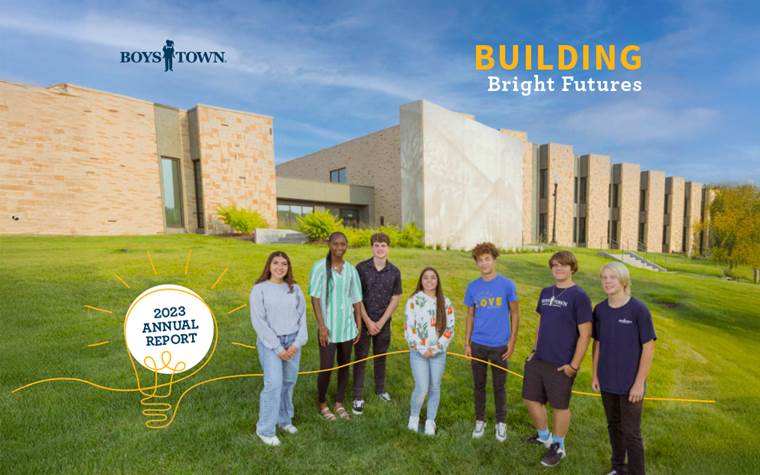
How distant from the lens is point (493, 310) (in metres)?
3.37

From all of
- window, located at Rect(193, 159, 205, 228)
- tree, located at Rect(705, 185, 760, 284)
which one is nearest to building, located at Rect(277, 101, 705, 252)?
tree, located at Rect(705, 185, 760, 284)

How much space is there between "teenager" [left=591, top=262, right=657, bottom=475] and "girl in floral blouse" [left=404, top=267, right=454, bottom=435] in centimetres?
126

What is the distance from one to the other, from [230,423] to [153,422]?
2.50 ft

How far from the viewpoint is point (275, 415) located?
3301 millimetres

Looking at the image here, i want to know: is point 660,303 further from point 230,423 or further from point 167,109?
point 167,109

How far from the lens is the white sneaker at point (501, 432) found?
3.48 metres

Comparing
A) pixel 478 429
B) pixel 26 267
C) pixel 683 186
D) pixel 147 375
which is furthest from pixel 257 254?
pixel 683 186

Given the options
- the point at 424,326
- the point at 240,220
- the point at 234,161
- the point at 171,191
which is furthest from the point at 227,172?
the point at 424,326

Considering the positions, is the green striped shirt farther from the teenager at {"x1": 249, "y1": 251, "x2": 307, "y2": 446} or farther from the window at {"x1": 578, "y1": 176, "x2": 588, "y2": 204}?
the window at {"x1": 578, "y1": 176, "x2": 588, "y2": 204}

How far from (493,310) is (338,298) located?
153 cm

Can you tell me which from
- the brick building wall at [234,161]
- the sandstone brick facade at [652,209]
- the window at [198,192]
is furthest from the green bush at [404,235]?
the sandstone brick facade at [652,209]

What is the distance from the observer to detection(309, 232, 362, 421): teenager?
3.64 m

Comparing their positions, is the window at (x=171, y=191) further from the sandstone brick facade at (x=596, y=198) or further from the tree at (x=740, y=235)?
the sandstone brick facade at (x=596, y=198)

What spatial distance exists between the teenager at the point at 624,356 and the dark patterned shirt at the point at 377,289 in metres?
1.97
